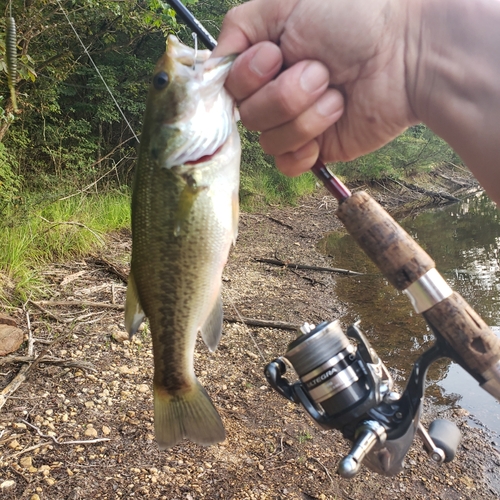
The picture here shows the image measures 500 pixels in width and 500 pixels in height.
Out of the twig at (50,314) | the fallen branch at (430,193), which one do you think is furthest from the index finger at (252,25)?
the fallen branch at (430,193)

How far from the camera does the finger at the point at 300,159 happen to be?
1908 millimetres

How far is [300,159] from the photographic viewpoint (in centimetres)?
193

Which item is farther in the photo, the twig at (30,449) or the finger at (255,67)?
the twig at (30,449)

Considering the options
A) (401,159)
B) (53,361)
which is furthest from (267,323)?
(401,159)

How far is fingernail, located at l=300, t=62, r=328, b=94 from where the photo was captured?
5.45 feet

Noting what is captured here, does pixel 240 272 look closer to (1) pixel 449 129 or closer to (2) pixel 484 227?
(1) pixel 449 129

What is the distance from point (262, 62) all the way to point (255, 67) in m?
0.03

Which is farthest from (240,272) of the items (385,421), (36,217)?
(385,421)

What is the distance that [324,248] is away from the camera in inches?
432

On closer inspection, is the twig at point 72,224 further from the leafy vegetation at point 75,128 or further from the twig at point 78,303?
the twig at point 78,303

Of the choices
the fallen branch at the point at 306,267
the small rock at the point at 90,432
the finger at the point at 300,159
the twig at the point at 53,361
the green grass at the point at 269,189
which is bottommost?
the green grass at the point at 269,189

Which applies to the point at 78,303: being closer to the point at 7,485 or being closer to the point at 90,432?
the point at 90,432

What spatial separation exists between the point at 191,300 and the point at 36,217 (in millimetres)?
5307

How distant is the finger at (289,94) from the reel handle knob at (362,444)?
51.3 inches
